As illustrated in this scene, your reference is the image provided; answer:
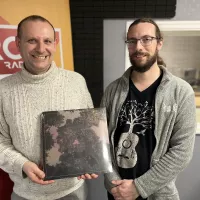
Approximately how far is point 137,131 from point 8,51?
1037 mm

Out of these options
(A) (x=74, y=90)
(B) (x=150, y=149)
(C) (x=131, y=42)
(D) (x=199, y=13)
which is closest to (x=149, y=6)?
(D) (x=199, y=13)

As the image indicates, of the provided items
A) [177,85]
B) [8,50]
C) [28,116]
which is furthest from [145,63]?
[8,50]

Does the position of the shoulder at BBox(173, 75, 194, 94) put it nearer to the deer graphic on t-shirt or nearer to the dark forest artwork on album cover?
the deer graphic on t-shirt

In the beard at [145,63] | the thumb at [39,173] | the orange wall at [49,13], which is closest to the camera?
the thumb at [39,173]

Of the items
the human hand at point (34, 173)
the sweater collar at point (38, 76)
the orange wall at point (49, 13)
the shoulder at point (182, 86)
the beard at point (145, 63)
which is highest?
the orange wall at point (49, 13)

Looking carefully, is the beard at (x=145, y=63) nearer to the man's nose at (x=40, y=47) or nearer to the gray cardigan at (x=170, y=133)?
the gray cardigan at (x=170, y=133)

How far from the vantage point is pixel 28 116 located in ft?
3.81

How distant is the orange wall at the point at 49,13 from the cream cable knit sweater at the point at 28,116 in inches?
15.5

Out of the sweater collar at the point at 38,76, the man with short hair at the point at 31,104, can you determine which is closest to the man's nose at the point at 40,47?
the man with short hair at the point at 31,104

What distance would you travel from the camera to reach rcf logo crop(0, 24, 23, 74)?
4.75 ft

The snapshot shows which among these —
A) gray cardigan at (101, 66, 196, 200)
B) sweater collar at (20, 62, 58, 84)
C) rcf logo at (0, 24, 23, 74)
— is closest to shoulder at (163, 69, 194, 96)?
gray cardigan at (101, 66, 196, 200)

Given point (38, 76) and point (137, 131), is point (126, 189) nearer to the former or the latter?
point (137, 131)

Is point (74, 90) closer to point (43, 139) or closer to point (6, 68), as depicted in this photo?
point (43, 139)

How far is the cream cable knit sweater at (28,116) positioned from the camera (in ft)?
3.81
